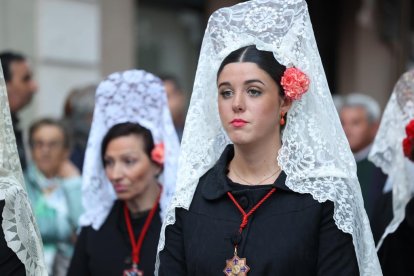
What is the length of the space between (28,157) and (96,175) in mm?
1990

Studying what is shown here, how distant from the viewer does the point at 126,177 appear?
4.94 metres

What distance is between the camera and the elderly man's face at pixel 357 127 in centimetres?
754

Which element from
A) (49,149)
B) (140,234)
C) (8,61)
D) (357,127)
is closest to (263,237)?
(140,234)

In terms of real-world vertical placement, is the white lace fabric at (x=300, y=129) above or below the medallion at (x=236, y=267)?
above

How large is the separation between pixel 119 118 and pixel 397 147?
1.51m

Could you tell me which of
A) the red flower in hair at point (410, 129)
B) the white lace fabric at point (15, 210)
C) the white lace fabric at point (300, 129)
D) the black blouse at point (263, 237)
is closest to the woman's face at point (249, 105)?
the white lace fabric at point (300, 129)

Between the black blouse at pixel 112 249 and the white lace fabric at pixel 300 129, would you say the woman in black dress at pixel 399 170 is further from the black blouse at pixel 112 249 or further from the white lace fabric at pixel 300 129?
the black blouse at pixel 112 249

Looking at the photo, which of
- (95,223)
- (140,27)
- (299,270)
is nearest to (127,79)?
(95,223)

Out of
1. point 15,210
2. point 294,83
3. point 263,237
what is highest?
point 294,83

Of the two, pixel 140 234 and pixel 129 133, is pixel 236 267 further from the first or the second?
pixel 129 133

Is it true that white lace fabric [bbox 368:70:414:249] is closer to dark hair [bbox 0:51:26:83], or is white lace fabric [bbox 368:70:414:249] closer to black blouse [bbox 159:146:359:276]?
black blouse [bbox 159:146:359:276]

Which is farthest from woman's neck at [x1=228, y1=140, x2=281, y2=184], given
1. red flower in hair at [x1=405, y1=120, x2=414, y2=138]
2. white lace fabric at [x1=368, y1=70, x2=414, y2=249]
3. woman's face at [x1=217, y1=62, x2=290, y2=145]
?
white lace fabric at [x1=368, y1=70, x2=414, y2=249]

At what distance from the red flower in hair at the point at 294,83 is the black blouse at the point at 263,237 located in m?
0.33

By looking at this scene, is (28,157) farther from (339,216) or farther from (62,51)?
(339,216)
